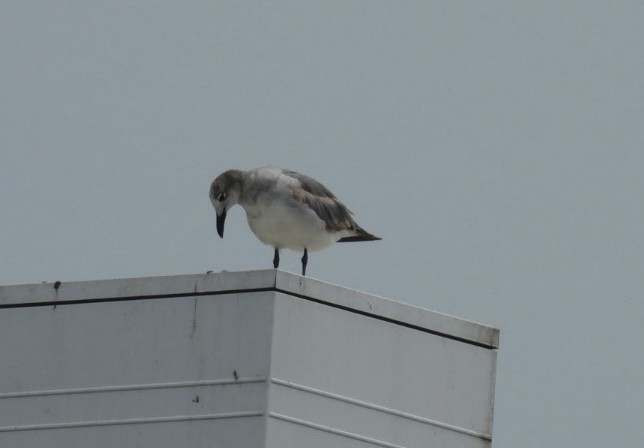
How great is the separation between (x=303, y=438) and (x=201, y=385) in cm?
85

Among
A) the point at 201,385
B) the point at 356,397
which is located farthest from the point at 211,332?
the point at 356,397

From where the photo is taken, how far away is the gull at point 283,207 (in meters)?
19.8

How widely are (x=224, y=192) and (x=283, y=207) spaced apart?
1232 mm

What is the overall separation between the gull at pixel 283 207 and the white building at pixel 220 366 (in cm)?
502

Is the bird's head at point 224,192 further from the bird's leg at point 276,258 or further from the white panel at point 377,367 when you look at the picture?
the white panel at point 377,367

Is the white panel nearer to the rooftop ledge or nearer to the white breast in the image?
the rooftop ledge

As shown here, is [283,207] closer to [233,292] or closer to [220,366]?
[233,292]

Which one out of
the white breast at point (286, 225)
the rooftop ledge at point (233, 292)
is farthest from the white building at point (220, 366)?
the white breast at point (286, 225)

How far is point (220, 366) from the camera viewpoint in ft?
44.0

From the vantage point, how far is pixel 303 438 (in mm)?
13414

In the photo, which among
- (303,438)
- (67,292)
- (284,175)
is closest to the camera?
(303,438)

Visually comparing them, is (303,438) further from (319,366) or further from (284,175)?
(284,175)

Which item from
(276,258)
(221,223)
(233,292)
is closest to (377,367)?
(233,292)

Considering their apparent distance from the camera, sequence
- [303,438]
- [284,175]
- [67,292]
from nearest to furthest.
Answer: [303,438]
[67,292]
[284,175]
